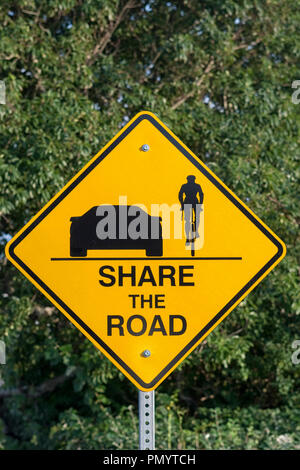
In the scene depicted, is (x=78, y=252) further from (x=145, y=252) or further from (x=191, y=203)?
(x=191, y=203)

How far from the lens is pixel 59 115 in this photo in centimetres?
655

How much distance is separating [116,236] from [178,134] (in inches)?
177

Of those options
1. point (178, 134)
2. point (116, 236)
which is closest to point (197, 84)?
point (178, 134)

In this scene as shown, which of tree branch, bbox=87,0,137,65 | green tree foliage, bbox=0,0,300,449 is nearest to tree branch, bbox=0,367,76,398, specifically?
green tree foliage, bbox=0,0,300,449

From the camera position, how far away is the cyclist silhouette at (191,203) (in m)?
3.11

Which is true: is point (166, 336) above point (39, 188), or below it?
below

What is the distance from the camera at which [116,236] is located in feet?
10.2

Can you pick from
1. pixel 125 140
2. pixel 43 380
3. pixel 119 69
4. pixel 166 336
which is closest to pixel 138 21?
pixel 119 69

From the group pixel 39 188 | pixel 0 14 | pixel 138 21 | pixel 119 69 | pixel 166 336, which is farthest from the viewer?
pixel 138 21

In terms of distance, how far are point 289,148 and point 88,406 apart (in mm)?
3831

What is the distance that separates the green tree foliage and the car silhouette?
3.32 metres

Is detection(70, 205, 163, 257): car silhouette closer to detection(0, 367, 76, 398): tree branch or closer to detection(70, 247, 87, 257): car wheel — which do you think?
detection(70, 247, 87, 257): car wheel

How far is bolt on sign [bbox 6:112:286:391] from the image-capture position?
10.0 ft

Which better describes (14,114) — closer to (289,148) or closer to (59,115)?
(59,115)
